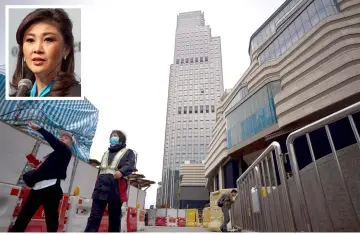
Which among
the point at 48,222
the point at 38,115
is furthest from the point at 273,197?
the point at 38,115

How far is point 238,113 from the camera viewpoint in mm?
27875

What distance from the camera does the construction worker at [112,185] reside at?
2.91m

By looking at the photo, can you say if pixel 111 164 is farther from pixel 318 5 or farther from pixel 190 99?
pixel 190 99

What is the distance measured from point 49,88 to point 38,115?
2449 mm

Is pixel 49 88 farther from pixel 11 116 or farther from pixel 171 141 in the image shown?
pixel 171 141

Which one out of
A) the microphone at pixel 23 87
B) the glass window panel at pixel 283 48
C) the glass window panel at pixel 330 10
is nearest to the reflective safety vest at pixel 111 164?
the microphone at pixel 23 87

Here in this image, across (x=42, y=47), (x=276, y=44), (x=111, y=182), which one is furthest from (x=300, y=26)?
(x=111, y=182)

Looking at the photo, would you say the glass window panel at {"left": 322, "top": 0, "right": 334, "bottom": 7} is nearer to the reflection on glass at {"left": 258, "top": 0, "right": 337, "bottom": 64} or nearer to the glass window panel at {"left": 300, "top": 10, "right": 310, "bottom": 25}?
the reflection on glass at {"left": 258, "top": 0, "right": 337, "bottom": 64}

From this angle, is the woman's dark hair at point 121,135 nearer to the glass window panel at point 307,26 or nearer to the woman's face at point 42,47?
the woman's face at point 42,47

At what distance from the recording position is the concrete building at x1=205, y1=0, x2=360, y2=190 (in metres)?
17.2

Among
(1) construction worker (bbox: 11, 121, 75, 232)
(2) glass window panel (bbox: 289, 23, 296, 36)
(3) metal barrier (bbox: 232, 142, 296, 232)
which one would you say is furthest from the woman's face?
(2) glass window panel (bbox: 289, 23, 296, 36)

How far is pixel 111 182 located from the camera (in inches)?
119

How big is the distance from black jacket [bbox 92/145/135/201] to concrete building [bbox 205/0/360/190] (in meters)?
18.8

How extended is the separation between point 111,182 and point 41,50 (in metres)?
2.75
